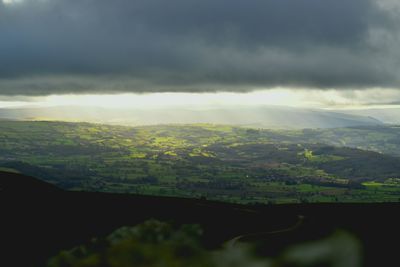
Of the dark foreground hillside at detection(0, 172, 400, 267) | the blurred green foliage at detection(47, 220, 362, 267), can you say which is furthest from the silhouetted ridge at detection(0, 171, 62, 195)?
the blurred green foliage at detection(47, 220, 362, 267)

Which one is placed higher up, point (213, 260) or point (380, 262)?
point (213, 260)

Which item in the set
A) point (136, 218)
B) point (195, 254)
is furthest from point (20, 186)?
point (195, 254)

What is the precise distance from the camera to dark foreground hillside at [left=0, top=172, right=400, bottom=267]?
273ft

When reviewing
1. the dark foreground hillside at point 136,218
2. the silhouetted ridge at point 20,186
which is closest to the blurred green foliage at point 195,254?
the dark foreground hillside at point 136,218

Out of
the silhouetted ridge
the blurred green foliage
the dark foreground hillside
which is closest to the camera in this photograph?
the blurred green foliage

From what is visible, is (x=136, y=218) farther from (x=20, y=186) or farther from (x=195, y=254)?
(x=195, y=254)

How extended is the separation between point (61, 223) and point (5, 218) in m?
11.5

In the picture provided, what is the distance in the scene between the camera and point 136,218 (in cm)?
11062

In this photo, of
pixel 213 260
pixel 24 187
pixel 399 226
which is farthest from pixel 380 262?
pixel 24 187

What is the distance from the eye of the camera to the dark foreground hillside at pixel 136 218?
83.1 metres

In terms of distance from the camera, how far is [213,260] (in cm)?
1475

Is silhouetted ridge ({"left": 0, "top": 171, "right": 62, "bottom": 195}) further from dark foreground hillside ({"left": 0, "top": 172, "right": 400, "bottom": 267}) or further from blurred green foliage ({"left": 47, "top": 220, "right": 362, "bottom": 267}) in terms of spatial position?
blurred green foliage ({"left": 47, "top": 220, "right": 362, "bottom": 267})

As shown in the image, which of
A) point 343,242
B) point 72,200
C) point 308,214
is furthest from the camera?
point 72,200

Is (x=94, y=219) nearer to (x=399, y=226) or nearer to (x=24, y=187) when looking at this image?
(x=24, y=187)
